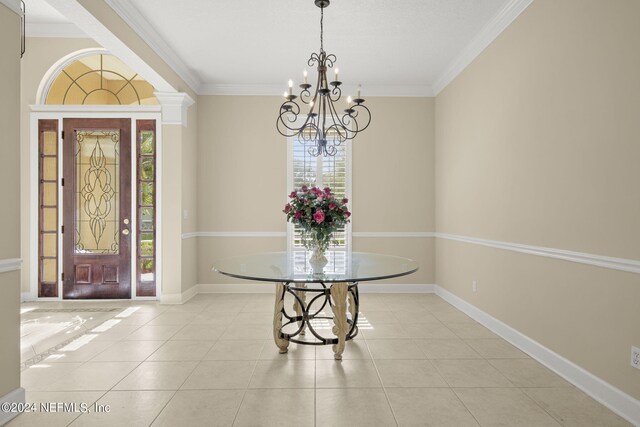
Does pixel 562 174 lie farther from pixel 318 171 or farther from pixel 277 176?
pixel 277 176

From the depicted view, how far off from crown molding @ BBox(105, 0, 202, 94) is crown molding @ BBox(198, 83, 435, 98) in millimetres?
272

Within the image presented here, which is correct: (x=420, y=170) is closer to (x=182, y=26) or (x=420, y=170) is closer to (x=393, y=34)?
(x=393, y=34)

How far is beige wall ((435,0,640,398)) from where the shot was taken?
2.22m

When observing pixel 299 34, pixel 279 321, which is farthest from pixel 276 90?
pixel 279 321

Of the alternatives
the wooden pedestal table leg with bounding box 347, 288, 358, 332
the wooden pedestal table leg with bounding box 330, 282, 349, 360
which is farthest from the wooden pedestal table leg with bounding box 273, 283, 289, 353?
the wooden pedestal table leg with bounding box 347, 288, 358, 332

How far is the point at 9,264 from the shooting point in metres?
2.20

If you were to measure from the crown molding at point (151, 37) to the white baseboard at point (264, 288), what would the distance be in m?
2.82

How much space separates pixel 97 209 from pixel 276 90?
2.89 m

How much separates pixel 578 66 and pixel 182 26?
11.3 ft

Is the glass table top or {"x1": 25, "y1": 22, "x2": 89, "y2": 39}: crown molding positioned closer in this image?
the glass table top

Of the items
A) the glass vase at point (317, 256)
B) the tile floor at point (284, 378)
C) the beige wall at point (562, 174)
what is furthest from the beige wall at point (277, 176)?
the glass vase at point (317, 256)

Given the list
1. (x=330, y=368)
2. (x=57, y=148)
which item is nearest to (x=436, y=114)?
(x=330, y=368)

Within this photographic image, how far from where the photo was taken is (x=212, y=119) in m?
5.59

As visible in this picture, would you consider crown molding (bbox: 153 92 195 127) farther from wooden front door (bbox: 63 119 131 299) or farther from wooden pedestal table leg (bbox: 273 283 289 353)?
wooden pedestal table leg (bbox: 273 283 289 353)
